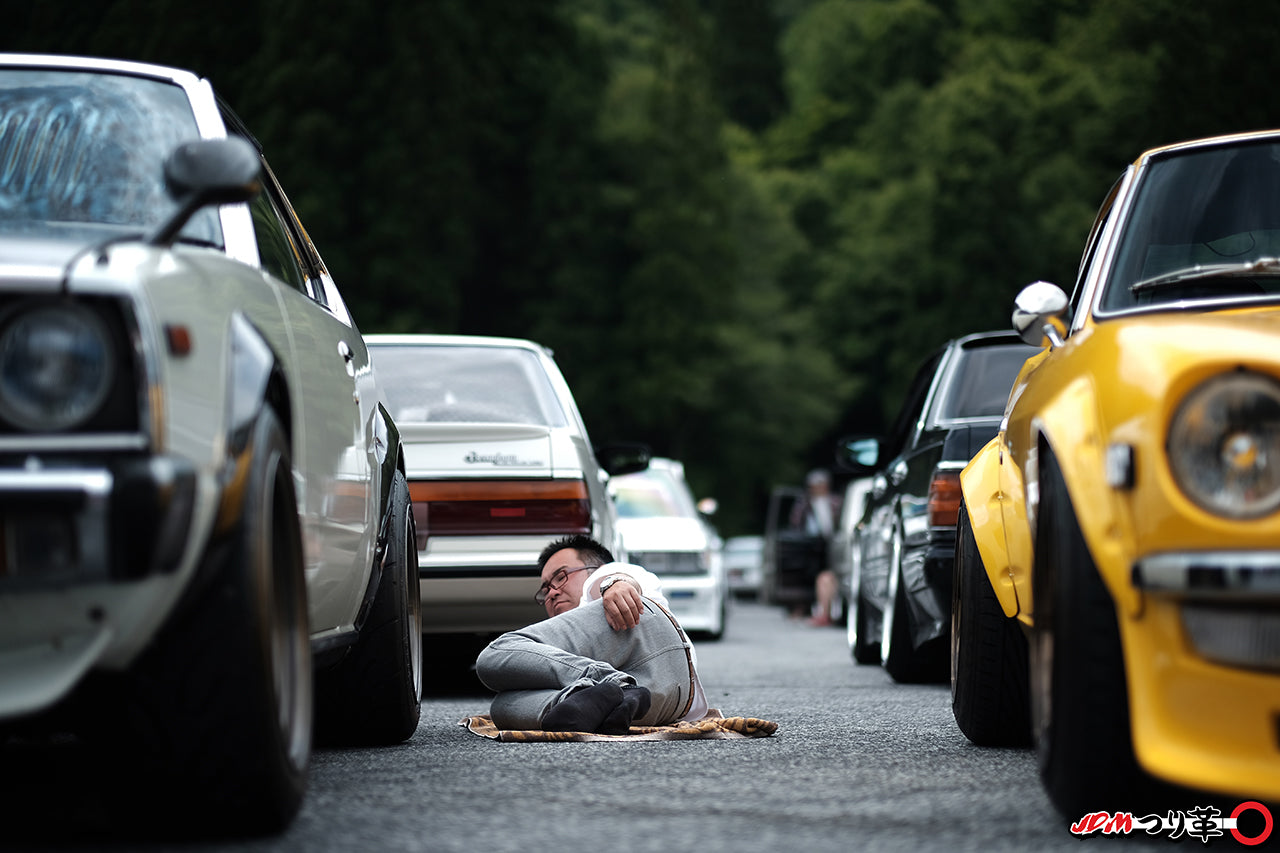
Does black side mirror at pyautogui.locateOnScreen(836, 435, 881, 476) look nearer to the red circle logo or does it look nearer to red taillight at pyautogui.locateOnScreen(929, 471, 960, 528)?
red taillight at pyautogui.locateOnScreen(929, 471, 960, 528)

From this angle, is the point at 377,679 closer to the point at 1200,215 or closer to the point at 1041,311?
the point at 1041,311

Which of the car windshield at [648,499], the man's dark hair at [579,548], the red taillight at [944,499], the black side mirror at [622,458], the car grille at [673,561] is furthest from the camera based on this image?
the car windshield at [648,499]

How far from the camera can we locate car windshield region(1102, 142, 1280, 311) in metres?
4.86

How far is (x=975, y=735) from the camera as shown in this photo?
5492 millimetres

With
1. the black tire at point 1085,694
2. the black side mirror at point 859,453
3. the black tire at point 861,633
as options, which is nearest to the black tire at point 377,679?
the black tire at point 1085,694

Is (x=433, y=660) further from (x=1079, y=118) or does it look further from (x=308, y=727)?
(x=1079, y=118)

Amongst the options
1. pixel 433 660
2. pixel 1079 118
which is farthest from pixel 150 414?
pixel 1079 118

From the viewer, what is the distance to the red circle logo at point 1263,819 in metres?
3.65

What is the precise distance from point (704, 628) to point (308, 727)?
12808 millimetres

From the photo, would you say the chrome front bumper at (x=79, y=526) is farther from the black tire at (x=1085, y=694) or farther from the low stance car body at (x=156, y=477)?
the black tire at (x=1085, y=694)

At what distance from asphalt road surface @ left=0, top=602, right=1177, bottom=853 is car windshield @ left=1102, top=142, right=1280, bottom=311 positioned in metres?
1.36

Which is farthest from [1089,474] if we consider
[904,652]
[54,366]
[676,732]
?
[904,652]

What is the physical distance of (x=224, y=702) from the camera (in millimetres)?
3393

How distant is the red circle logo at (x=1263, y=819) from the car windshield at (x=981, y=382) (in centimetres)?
508
